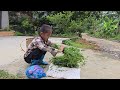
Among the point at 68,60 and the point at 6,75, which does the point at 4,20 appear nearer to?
the point at 68,60

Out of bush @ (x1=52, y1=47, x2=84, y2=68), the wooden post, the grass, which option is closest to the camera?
the grass

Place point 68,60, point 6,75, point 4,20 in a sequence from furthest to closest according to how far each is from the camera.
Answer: point 4,20, point 68,60, point 6,75

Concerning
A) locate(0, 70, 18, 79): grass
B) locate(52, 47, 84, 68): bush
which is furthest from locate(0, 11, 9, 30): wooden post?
locate(0, 70, 18, 79): grass

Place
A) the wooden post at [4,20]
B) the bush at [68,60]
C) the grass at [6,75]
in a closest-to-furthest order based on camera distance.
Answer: the grass at [6,75]
the bush at [68,60]
the wooden post at [4,20]

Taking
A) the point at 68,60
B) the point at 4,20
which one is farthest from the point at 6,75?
the point at 4,20

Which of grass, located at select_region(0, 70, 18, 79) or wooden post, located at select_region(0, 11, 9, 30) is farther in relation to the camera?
wooden post, located at select_region(0, 11, 9, 30)

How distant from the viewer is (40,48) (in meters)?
4.29

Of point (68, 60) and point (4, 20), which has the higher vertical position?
point (4, 20)

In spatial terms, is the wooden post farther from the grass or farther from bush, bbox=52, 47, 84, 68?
the grass

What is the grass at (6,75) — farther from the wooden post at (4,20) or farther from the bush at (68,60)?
the wooden post at (4,20)

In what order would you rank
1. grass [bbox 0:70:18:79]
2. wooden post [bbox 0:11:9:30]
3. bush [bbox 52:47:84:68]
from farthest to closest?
wooden post [bbox 0:11:9:30] → bush [bbox 52:47:84:68] → grass [bbox 0:70:18:79]

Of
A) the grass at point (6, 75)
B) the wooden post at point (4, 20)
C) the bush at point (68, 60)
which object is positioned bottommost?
the grass at point (6, 75)

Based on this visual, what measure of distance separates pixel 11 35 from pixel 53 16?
6.56 ft

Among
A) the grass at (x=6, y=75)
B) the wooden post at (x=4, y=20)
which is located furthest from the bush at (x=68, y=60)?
the wooden post at (x=4, y=20)
